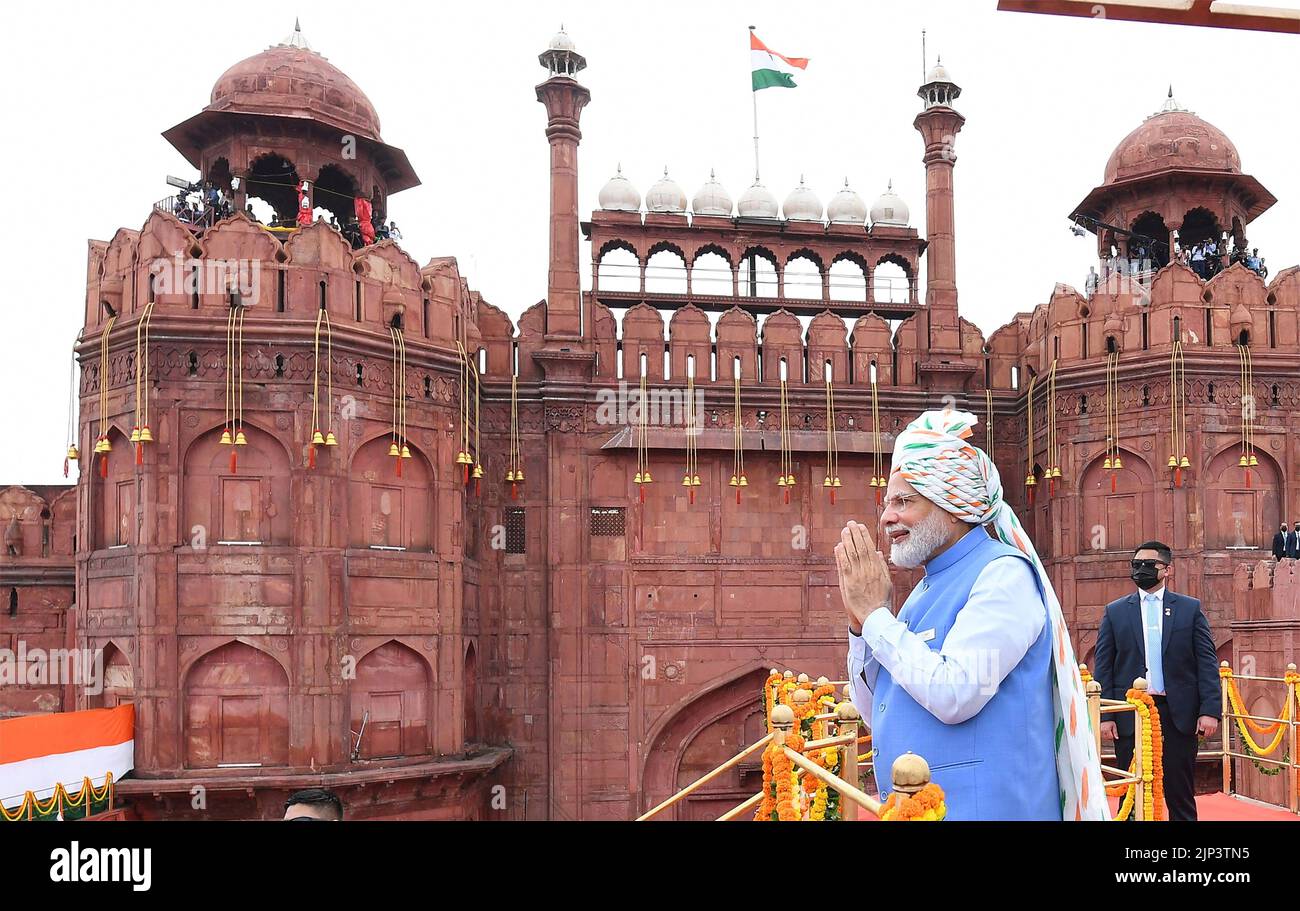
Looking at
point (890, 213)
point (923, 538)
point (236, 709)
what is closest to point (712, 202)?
point (890, 213)

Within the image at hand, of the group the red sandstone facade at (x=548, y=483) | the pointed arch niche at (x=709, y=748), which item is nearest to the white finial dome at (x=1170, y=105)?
the red sandstone facade at (x=548, y=483)

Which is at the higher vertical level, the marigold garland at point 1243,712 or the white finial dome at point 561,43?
the white finial dome at point 561,43

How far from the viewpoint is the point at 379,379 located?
15.8m

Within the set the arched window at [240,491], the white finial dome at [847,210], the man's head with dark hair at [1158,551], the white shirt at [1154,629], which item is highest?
the white finial dome at [847,210]

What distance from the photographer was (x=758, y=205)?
64.6 ft

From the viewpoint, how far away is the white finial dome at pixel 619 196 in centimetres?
1941

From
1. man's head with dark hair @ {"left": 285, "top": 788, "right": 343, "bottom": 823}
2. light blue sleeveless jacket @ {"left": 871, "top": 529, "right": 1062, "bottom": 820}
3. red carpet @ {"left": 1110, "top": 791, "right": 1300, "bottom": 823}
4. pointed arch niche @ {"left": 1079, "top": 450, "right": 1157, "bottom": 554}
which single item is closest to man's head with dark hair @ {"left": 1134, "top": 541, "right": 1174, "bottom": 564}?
red carpet @ {"left": 1110, "top": 791, "right": 1300, "bottom": 823}

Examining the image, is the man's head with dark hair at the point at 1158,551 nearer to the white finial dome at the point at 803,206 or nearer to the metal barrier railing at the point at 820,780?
the metal barrier railing at the point at 820,780

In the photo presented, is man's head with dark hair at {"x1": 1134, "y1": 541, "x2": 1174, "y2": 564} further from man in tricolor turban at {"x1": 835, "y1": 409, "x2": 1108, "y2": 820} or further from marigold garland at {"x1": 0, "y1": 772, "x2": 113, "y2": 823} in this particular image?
marigold garland at {"x1": 0, "y1": 772, "x2": 113, "y2": 823}

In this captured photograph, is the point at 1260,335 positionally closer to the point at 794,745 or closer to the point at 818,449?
the point at 818,449

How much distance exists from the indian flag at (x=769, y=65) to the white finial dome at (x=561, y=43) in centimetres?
317

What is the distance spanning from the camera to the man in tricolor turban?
139 inches

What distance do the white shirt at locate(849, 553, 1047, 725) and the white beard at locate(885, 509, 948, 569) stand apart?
11.0 inches
